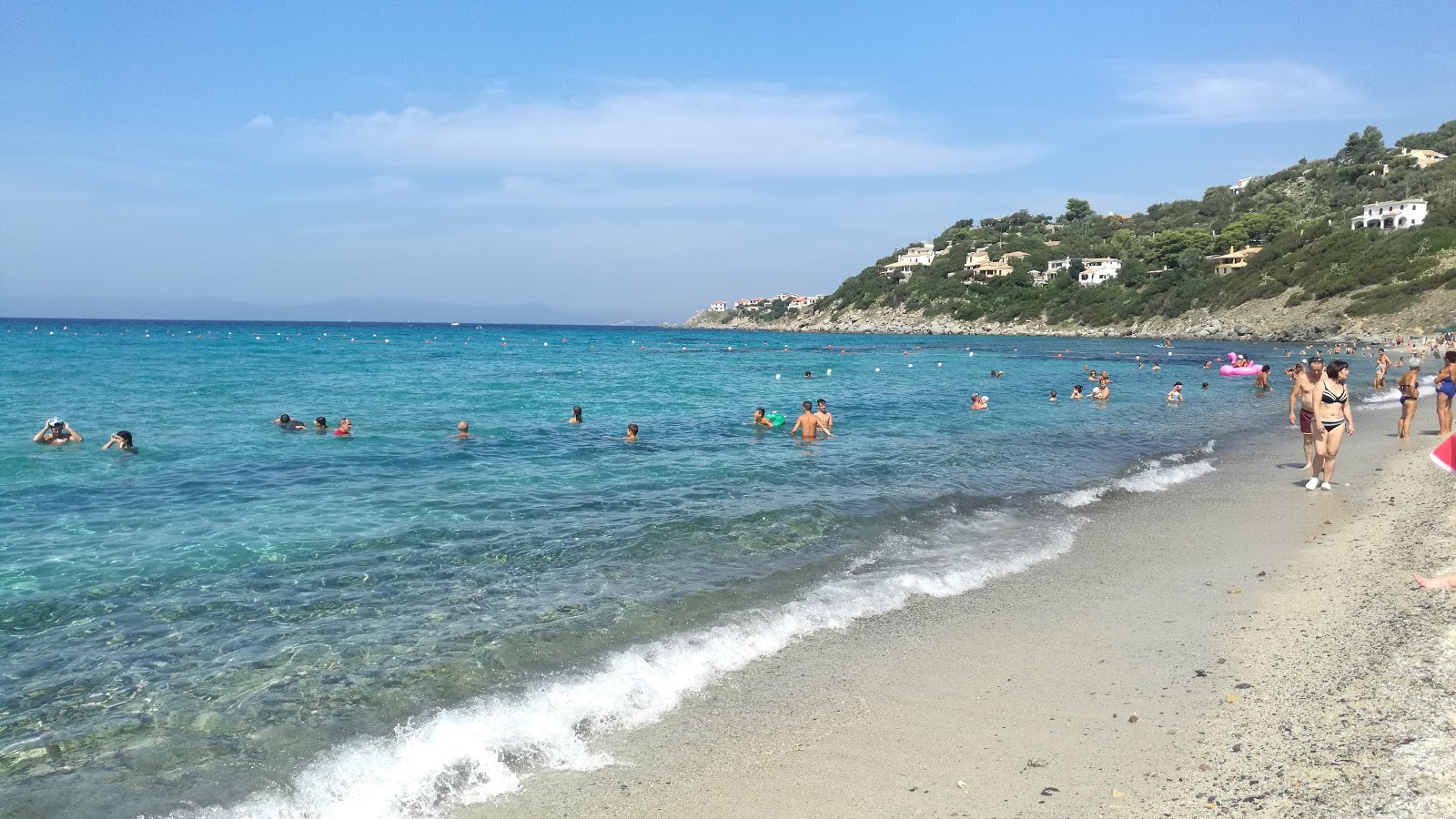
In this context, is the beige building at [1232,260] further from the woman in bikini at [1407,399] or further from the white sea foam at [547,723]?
the white sea foam at [547,723]

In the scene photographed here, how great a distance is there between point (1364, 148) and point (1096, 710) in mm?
163367

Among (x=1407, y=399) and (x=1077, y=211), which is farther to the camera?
(x=1077, y=211)

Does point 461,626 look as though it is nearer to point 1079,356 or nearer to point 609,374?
point 609,374

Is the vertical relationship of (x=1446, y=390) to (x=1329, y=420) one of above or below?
above

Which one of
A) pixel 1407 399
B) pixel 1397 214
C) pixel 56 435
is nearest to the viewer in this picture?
pixel 56 435

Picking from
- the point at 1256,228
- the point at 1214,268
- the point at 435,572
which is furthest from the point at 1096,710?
the point at 1256,228

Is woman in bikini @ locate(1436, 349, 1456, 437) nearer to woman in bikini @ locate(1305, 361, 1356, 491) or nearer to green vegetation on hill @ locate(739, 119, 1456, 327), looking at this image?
woman in bikini @ locate(1305, 361, 1356, 491)

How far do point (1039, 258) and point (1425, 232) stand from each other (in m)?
60.1

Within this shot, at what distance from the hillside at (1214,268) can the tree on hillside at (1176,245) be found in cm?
21

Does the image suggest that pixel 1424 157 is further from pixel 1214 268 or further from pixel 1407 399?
pixel 1407 399

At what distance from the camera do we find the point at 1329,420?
481 inches

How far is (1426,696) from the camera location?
16.3ft

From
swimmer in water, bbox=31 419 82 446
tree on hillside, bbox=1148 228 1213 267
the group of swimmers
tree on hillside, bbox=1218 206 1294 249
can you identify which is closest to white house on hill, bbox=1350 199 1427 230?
tree on hillside, bbox=1218 206 1294 249

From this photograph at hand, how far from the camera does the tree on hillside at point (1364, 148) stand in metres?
127
